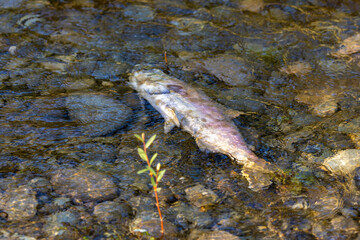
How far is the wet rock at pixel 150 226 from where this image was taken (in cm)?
344

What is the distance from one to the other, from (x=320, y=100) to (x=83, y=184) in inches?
128

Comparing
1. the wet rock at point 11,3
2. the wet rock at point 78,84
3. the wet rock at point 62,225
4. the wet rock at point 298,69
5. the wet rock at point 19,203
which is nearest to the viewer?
the wet rock at point 62,225

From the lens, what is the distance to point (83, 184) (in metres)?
3.95

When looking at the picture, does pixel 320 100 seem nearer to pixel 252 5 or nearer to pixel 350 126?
pixel 350 126

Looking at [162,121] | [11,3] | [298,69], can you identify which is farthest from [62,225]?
[11,3]

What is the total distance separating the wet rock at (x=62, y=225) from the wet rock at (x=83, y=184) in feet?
0.83

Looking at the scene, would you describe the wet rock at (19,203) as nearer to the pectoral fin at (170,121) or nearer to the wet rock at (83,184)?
the wet rock at (83,184)

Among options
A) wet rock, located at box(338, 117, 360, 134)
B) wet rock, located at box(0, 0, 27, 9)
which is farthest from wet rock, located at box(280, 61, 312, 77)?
wet rock, located at box(0, 0, 27, 9)

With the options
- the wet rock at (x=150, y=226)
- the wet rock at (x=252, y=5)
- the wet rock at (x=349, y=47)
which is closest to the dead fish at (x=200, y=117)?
the wet rock at (x=150, y=226)

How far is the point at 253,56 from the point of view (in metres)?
6.23

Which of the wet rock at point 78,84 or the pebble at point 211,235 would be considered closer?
the pebble at point 211,235

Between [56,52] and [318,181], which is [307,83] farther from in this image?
[56,52]

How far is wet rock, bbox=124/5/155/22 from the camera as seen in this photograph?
723 cm

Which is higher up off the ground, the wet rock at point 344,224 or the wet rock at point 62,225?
the wet rock at point 344,224
